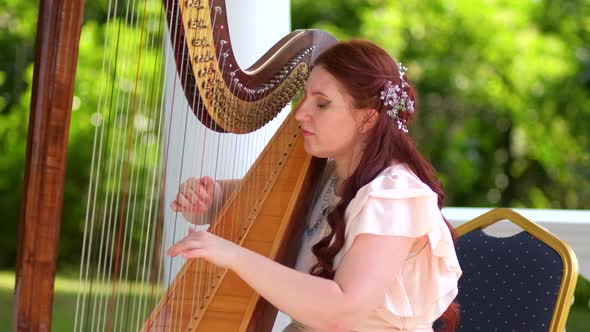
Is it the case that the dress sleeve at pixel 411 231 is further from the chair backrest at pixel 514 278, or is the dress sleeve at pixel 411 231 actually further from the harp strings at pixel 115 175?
the harp strings at pixel 115 175

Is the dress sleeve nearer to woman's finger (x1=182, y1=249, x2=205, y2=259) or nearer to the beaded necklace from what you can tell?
the beaded necklace

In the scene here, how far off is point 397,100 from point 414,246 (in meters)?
0.32

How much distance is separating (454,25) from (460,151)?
1.03 meters

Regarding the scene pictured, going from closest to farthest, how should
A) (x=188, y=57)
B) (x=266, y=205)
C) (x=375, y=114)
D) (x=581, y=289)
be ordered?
1. (x=188, y=57)
2. (x=375, y=114)
3. (x=266, y=205)
4. (x=581, y=289)

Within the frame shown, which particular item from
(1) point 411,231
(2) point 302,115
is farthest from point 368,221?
(2) point 302,115

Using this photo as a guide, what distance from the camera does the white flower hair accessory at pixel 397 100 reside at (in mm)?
2037

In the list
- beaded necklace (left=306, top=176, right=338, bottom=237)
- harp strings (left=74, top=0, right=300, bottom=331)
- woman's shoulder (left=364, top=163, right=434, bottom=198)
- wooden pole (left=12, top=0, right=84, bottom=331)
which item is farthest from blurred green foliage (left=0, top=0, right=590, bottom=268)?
wooden pole (left=12, top=0, right=84, bottom=331)

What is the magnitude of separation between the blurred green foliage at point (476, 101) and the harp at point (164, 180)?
5.09 meters

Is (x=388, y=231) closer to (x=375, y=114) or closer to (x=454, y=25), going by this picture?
(x=375, y=114)

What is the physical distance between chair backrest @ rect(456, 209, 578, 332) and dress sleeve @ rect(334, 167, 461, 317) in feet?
0.87

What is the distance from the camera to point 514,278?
2299 millimetres

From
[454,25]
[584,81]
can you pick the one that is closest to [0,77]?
[454,25]

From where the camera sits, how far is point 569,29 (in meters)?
7.49

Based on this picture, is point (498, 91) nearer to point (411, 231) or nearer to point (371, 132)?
point (371, 132)
